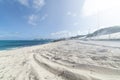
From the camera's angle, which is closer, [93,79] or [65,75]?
[93,79]

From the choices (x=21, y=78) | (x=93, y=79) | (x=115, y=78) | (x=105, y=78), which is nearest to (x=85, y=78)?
(x=93, y=79)

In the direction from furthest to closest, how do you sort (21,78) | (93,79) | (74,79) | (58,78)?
(21,78), (58,78), (74,79), (93,79)

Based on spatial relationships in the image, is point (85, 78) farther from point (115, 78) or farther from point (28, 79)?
point (28, 79)

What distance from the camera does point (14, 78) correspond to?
209 inches

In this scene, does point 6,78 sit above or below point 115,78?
below

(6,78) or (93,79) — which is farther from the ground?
(93,79)

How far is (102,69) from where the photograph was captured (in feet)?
16.4

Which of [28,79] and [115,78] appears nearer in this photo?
[115,78]

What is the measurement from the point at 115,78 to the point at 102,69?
3.67 ft

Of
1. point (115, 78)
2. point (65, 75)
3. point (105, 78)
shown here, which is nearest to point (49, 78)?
point (65, 75)

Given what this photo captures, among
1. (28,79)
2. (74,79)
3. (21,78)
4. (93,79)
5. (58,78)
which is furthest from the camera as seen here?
(21,78)

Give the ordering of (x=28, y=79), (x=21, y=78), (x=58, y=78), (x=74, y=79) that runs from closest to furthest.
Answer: (x=74, y=79), (x=58, y=78), (x=28, y=79), (x=21, y=78)

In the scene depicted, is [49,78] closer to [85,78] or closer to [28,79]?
[28,79]

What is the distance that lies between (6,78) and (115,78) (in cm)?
505
